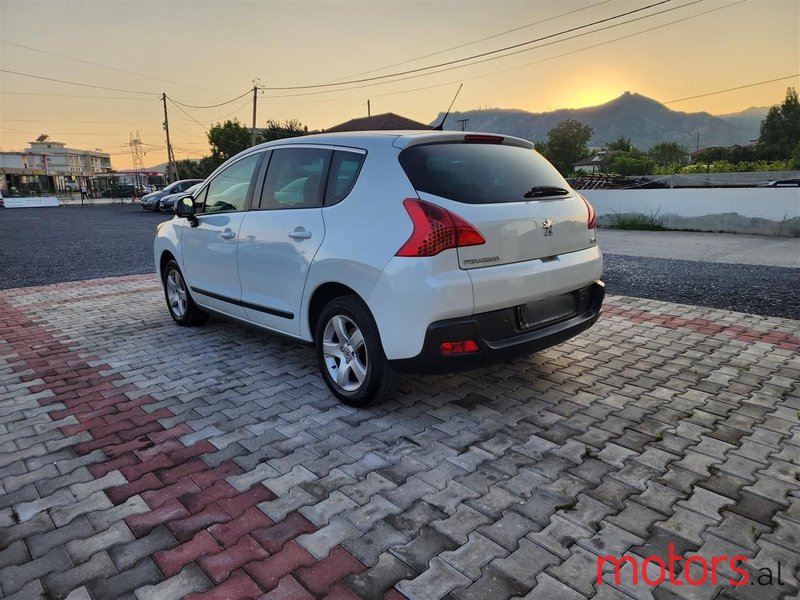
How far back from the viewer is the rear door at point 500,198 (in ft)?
9.91

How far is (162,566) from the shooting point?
6.86ft

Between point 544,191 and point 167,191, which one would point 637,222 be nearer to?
point 544,191

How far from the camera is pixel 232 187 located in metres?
4.59

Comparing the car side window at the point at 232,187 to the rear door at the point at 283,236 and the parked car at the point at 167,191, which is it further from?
the parked car at the point at 167,191

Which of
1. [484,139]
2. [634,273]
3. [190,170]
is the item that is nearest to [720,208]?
[634,273]

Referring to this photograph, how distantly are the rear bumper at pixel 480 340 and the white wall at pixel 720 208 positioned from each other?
13.0 m

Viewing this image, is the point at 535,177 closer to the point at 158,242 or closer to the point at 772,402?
the point at 772,402

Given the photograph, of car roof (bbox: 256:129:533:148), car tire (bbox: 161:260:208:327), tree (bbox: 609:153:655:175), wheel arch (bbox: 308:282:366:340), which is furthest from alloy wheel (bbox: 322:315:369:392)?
tree (bbox: 609:153:655:175)


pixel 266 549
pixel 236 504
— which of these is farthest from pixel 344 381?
pixel 266 549

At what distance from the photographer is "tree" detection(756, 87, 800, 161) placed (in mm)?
67500

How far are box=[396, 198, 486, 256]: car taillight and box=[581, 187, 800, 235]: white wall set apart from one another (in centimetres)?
1353

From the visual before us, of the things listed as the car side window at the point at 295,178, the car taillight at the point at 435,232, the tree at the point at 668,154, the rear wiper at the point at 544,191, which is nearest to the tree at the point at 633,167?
the tree at the point at 668,154

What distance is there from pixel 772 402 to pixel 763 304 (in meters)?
3.21

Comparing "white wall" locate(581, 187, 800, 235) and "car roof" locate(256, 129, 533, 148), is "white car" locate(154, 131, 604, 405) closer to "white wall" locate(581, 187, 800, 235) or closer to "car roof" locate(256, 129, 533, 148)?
"car roof" locate(256, 129, 533, 148)
